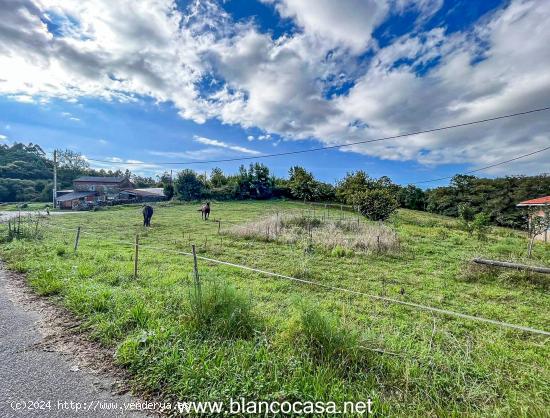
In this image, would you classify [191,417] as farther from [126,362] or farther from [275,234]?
[275,234]

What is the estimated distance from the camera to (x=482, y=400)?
93.0 inches

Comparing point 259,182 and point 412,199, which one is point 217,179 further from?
A: point 412,199

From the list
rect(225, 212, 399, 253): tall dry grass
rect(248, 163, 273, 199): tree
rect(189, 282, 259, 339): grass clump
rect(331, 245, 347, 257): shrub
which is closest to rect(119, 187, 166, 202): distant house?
rect(248, 163, 273, 199): tree

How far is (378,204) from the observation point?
21328 mm

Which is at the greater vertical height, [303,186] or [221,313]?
[303,186]

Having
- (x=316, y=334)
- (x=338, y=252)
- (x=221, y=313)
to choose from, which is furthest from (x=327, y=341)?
(x=338, y=252)

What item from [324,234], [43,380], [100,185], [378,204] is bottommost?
[43,380]

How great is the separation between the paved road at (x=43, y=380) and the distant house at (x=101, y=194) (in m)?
39.7

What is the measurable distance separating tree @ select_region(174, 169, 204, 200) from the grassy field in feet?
110

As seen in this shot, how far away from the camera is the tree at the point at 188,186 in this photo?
4028 centimetres

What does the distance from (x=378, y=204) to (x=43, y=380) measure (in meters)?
22.0

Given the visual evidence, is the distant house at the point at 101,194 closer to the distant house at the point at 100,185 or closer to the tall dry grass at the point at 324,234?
the distant house at the point at 100,185

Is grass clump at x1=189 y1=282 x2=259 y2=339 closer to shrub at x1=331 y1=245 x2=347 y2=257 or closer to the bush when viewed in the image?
shrub at x1=331 y1=245 x2=347 y2=257

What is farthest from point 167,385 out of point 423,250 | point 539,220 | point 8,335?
point 539,220
